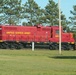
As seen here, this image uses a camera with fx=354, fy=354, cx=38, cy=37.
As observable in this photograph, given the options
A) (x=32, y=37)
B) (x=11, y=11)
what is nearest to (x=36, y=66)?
(x=32, y=37)

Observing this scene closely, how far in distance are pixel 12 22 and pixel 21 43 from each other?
92.0 feet

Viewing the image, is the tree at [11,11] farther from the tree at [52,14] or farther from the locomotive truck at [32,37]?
the locomotive truck at [32,37]

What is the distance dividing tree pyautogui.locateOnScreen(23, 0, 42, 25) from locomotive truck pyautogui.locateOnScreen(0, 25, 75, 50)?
2999cm

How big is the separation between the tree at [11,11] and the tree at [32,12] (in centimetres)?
215

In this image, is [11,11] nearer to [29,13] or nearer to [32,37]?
[29,13]

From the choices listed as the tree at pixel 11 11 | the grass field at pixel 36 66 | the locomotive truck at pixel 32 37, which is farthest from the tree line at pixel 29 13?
the grass field at pixel 36 66

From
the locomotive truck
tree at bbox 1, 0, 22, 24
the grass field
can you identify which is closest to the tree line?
tree at bbox 1, 0, 22, 24

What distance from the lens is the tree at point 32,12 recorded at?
9025 cm

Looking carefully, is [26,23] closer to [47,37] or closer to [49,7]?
[49,7]

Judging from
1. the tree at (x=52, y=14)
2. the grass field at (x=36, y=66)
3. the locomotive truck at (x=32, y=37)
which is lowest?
the grass field at (x=36, y=66)

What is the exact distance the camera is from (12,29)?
59.2 metres

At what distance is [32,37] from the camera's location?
5938 cm

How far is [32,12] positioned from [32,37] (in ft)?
109

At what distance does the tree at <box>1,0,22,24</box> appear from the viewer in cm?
8706
